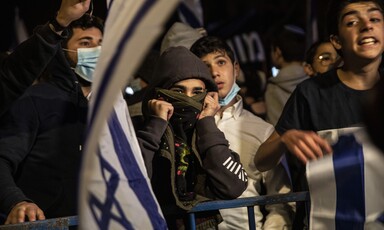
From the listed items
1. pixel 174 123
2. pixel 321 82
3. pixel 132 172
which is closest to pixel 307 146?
pixel 132 172

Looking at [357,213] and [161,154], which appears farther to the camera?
[161,154]

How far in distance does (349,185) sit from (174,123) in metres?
1.02

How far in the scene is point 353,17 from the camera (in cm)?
477

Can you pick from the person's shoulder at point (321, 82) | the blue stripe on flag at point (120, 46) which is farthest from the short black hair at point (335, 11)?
the blue stripe on flag at point (120, 46)

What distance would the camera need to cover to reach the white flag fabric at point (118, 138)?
2.23 m

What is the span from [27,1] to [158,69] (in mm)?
3380

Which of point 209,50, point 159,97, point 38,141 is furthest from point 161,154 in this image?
point 209,50

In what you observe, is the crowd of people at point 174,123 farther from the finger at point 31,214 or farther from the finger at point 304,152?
the finger at point 304,152

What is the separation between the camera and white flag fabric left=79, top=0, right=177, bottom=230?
223 centimetres

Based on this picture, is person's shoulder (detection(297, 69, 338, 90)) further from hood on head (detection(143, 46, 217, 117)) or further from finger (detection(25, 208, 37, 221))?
finger (detection(25, 208, 37, 221))

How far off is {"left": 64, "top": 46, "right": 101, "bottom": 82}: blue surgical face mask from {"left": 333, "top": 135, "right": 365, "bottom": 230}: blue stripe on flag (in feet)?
5.04

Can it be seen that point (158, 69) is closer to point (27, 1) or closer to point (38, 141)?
point (38, 141)

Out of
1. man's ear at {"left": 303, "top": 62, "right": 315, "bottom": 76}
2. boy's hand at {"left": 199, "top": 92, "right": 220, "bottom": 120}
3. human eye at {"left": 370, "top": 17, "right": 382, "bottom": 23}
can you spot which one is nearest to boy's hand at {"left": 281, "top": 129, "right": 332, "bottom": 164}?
boy's hand at {"left": 199, "top": 92, "right": 220, "bottom": 120}

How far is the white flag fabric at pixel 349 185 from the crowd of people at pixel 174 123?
0.58ft
